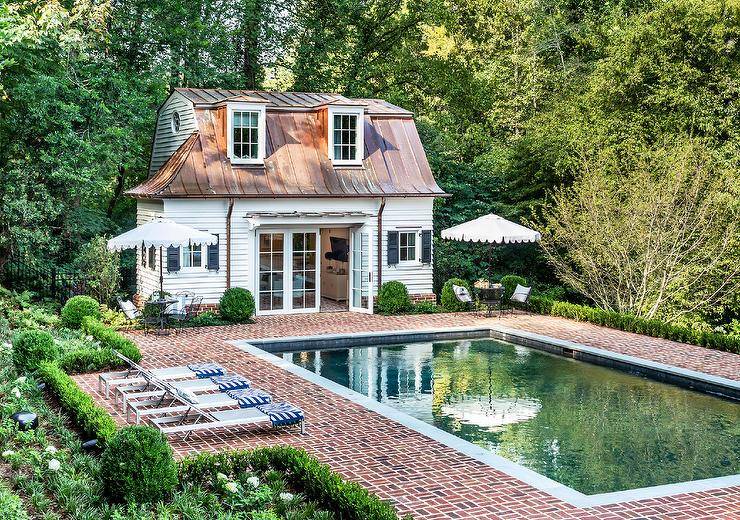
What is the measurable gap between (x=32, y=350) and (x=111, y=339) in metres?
1.94

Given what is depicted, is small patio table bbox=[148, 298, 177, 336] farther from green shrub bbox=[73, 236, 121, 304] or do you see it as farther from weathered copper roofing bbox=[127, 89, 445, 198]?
weathered copper roofing bbox=[127, 89, 445, 198]

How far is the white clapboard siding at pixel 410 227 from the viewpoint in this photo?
2345 cm

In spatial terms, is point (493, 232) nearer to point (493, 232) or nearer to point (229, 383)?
point (493, 232)

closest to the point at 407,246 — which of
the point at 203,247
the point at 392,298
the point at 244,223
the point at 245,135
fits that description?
the point at 392,298

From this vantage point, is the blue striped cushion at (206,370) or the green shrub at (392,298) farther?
the green shrub at (392,298)

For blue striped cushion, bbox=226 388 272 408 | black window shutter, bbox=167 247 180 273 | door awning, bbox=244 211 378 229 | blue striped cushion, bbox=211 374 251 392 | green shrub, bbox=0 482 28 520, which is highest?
door awning, bbox=244 211 378 229

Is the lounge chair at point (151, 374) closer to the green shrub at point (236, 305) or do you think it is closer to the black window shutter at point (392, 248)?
the green shrub at point (236, 305)

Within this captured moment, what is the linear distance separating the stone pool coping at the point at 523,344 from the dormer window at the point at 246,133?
19.5ft

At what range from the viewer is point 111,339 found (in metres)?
15.6

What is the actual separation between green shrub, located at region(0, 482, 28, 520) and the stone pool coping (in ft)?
17.1

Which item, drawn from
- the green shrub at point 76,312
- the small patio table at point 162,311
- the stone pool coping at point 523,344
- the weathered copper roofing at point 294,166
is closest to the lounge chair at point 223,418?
the stone pool coping at point 523,344

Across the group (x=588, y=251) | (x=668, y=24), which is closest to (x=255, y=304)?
(x=588, y=251)

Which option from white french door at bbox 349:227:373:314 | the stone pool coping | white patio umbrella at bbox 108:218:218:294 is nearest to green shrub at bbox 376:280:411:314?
white french door at bbox 349:227:373:314

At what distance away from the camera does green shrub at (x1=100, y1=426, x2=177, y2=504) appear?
8312 mm
